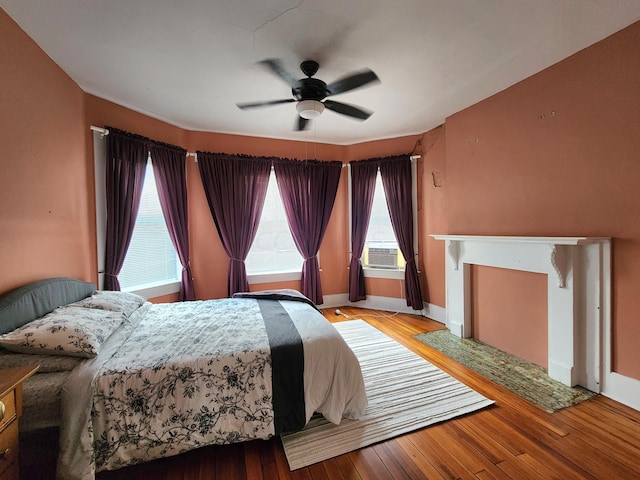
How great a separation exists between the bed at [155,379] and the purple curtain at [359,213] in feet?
8.28

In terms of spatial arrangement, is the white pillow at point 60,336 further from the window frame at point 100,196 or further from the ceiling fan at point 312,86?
the ceiling fan at point 312,86

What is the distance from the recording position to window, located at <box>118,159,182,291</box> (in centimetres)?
325

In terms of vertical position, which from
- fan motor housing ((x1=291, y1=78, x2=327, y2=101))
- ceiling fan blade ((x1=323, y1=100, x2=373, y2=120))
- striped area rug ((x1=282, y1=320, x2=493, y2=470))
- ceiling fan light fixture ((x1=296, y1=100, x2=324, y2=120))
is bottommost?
striped area rug ((x1=282, y1=320, x2=493, y2=470))

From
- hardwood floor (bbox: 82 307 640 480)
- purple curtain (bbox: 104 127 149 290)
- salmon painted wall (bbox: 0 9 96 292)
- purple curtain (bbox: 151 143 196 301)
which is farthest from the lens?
purple curtain (bbox: 151 143 196 301)

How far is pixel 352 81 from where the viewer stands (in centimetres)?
229

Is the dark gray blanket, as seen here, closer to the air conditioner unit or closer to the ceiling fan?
the ceiling fan

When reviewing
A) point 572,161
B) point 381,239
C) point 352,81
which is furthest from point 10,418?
point 381,239

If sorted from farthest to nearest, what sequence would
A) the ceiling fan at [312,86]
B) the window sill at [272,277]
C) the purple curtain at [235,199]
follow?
the window sill at [272,277] < the purple curtain at [235,199] < the ceiling fan at [312,86]

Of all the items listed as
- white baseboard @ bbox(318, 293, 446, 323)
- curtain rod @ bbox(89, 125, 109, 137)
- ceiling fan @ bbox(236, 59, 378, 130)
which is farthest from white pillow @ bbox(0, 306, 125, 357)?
white baseboard @ bbox(318, 293, 446, 323)

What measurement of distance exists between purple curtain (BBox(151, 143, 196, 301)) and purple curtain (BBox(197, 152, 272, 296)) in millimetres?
292

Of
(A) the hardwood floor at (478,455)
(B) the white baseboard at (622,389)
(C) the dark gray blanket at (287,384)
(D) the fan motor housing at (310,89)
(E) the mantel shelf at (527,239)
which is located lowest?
(A) the hardwood floor at (478,455)

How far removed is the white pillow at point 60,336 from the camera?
1476mm

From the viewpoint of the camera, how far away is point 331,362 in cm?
184

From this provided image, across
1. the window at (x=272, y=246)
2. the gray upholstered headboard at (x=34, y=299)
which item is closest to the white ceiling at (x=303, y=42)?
the window at (x=272, y=246)
